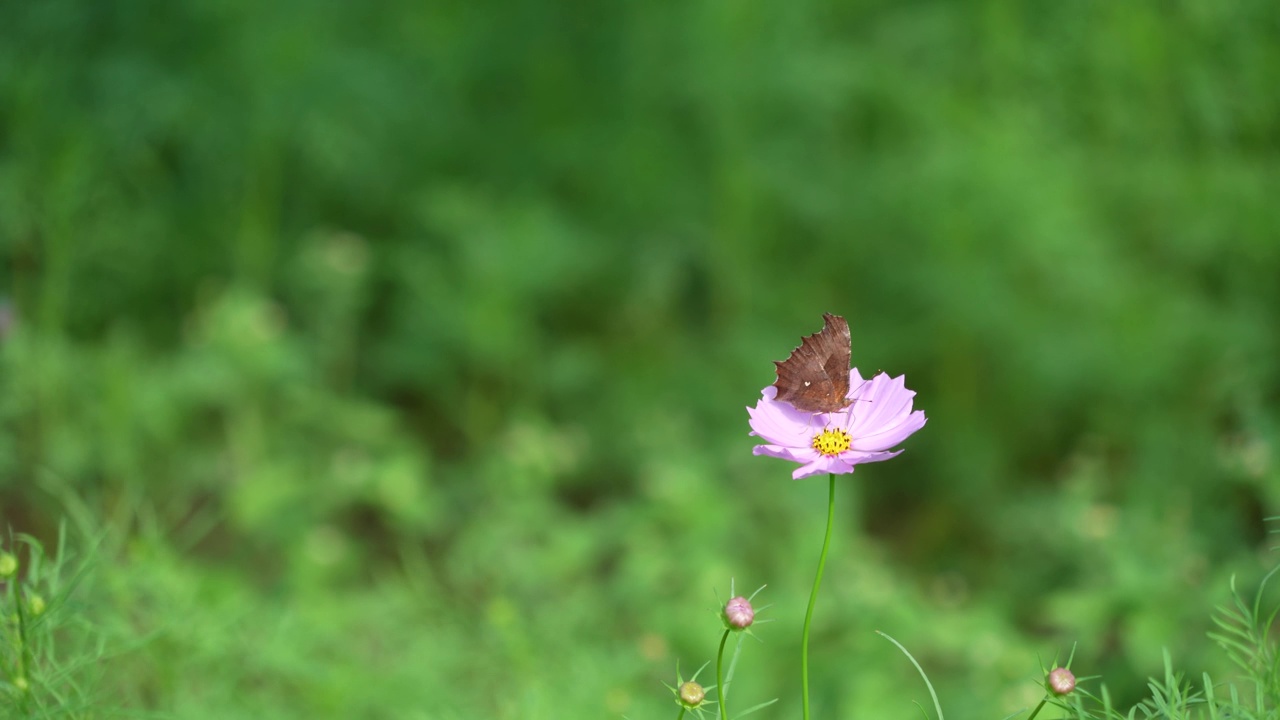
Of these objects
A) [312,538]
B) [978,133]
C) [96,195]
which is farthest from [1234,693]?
[96,195]

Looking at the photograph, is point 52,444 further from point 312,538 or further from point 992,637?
point 992,637

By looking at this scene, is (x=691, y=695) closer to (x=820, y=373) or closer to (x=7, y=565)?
(x=820, y=373)

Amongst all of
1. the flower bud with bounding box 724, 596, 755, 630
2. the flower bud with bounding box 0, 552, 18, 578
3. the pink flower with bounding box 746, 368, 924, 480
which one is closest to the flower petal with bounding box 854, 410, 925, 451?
the pink flower with bounding box 746, 368, 924, 480

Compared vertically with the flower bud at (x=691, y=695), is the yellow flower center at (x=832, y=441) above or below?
above

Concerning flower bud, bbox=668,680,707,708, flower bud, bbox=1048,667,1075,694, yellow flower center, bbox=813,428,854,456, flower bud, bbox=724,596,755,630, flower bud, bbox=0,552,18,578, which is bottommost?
flower bud, bbox=0,552,18,578

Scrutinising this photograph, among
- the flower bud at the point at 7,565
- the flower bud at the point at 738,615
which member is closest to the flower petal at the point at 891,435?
the flower bud at the point at 738,615

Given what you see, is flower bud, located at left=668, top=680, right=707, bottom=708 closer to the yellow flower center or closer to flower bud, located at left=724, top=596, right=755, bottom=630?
flower bud, located at left=724, top=596, right=755, bottom=630

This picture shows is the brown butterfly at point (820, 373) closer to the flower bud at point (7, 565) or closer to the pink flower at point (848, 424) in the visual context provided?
the pink flower at point (848, 424)
